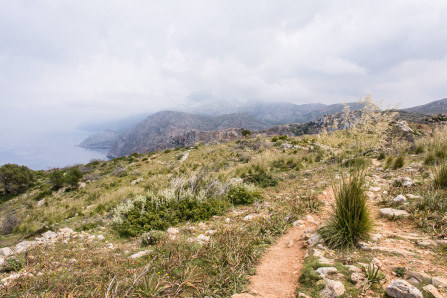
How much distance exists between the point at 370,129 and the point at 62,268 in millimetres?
6459

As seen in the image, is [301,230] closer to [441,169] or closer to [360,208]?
[360,208]

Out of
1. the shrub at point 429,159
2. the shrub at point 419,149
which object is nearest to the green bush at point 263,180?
the shrub at point 429,159

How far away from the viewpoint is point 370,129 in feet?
13.1

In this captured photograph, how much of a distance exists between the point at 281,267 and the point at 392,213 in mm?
2794

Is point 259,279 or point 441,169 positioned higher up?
point 441,169

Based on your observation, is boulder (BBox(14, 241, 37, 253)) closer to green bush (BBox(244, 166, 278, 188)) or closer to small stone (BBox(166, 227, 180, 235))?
small stone (BBox(166, 227, 180, 235))

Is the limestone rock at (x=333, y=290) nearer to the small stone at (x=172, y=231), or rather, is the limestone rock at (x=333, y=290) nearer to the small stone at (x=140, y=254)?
the small stone at (x=140, y=254)

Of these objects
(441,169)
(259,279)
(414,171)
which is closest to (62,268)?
(259,279)

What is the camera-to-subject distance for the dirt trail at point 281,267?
2.56m

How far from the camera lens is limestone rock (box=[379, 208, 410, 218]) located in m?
3.90

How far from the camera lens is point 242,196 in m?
6.60

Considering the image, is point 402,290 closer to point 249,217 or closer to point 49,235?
point 249,217

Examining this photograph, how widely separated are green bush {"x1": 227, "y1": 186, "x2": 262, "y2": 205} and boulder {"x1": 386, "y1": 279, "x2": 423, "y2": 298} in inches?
169

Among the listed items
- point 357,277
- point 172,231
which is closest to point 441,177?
point 357,277
